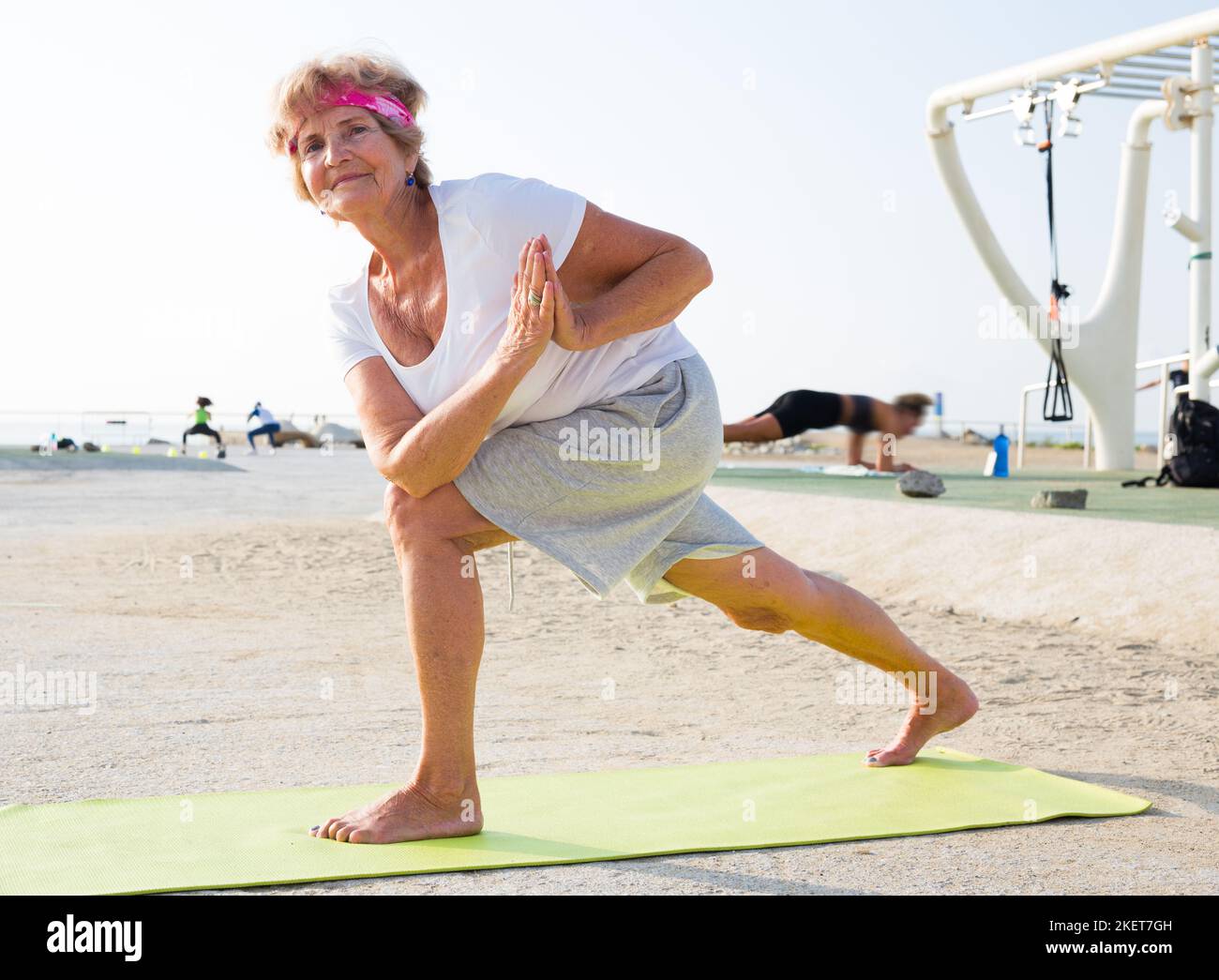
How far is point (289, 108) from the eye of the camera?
3135mm

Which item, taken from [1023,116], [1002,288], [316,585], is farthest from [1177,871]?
[1002,288]

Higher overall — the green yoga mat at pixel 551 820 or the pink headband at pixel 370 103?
the pink headband at pixel 370 103

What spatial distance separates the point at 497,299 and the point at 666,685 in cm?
→ 251

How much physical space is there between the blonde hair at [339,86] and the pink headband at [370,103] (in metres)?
0.01

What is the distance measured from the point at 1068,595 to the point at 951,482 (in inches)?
265

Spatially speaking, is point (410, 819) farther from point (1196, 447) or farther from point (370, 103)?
point (1196, 447)

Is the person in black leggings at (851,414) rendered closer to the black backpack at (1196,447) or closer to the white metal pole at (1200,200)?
the black backpack at (1196,447)

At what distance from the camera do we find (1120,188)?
1708cm

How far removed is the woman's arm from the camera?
3.04m

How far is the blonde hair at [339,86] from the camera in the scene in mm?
3107

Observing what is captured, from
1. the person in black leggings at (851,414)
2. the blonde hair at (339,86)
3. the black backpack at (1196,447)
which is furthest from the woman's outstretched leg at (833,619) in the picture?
the black backpack at (1196,447)

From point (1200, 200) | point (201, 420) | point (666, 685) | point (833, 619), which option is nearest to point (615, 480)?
point (833, 619)

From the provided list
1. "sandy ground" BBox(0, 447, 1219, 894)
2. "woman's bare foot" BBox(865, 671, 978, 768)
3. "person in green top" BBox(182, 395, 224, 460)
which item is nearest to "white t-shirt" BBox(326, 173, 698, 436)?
"sandy ground" BBox(0, 447, 1219, 894)
